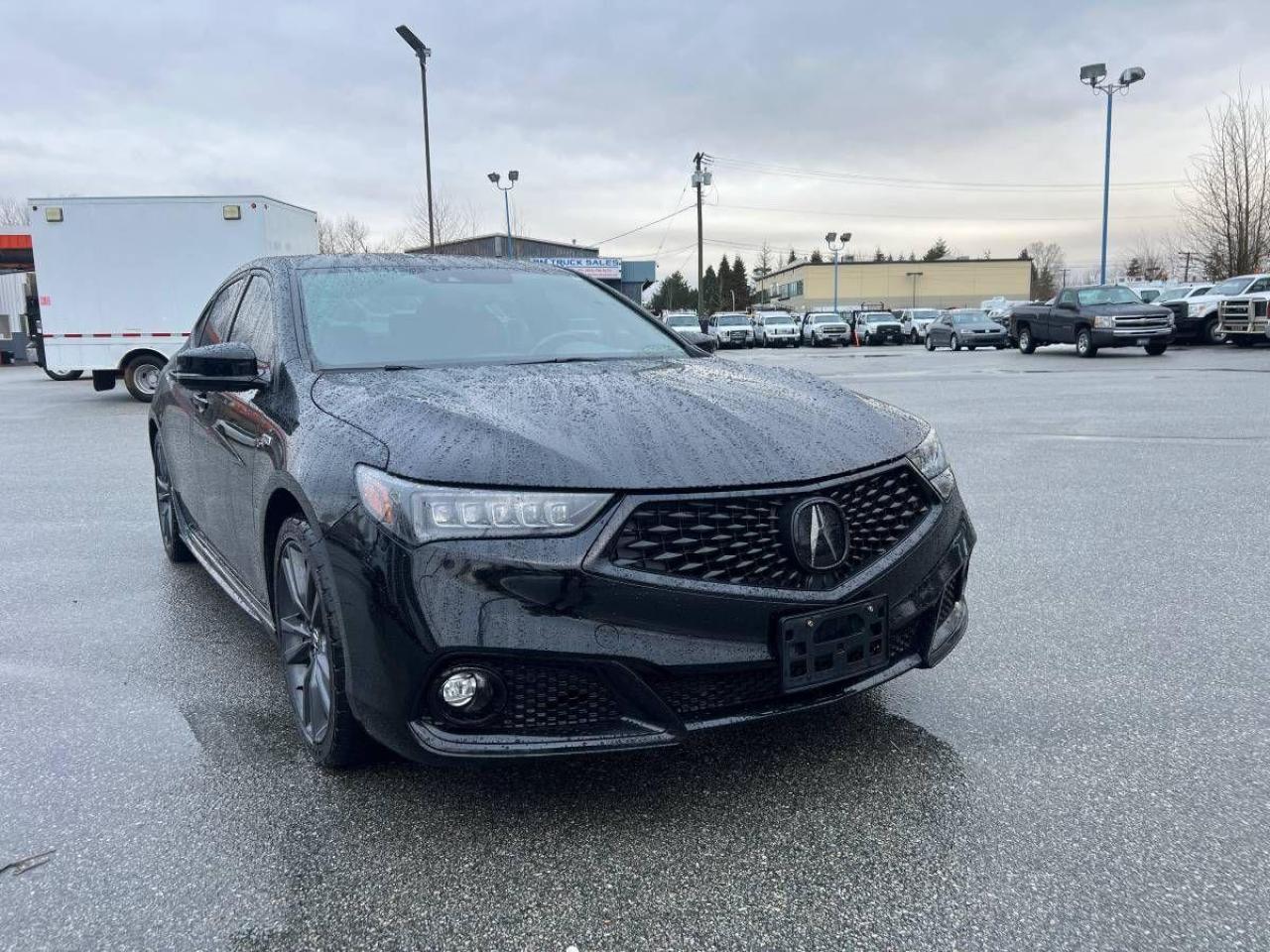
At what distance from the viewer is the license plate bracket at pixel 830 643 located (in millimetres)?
2391

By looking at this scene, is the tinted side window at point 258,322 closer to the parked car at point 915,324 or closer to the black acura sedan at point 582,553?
the black acura sedan at point 582,553

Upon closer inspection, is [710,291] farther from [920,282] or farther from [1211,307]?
[1211,307]

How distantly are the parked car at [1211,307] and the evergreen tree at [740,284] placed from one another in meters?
97.9

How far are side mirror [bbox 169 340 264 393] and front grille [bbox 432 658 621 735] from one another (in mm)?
1554

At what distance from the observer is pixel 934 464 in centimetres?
289

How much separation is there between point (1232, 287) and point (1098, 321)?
6108mm

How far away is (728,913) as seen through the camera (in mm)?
2166

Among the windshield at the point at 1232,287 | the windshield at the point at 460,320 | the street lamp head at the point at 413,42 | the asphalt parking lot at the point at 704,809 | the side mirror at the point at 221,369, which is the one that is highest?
the street lamp head at the point at 413,42

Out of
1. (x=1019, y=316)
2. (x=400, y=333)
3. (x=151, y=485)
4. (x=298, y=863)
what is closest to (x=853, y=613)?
(x=298, y=863)

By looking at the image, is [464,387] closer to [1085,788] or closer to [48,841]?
[48,841]

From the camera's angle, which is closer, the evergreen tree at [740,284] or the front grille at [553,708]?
the front grille at [553,708]

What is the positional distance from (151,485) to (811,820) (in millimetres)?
6823

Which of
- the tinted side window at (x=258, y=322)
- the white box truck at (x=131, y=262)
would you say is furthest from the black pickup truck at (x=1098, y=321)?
the tinted side window at (x=258, y=322)

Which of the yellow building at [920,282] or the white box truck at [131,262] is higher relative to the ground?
the yellow building at [920,282]
